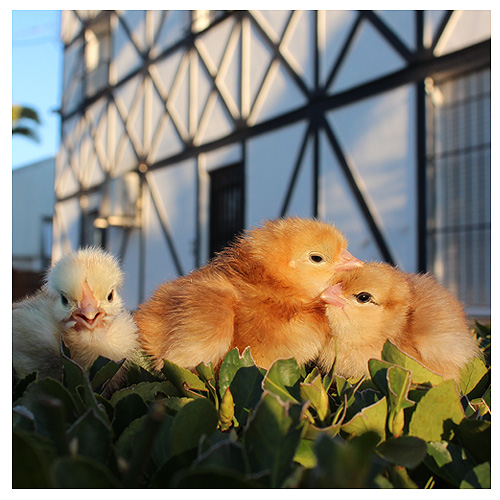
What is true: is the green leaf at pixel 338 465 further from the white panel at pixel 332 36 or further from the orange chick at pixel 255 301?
the white panel at pixel 332 36

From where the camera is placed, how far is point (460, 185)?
12.9 ft

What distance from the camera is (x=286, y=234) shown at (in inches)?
48.4

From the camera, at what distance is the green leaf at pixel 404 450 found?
56cm

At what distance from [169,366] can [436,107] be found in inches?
154

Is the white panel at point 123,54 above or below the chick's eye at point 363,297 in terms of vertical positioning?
above

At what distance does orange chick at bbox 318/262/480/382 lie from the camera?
105cm

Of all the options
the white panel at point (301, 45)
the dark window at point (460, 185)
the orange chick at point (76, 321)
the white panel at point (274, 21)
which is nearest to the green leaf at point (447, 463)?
the orange chick at point (76, 321)

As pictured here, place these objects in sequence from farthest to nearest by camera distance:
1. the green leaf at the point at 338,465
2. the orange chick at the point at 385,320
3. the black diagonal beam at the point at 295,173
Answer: the black diagonal beam at the point at 295,173 → the orange chick at the point at 385,320 → the green leaf at the point at 338,465

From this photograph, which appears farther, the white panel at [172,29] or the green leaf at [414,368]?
the white panel at [172,29]

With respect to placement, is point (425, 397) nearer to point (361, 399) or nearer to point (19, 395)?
point (361, 399)

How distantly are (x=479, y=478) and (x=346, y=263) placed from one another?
2.36 feet

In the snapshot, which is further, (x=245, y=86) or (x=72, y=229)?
(x=72, y=229)

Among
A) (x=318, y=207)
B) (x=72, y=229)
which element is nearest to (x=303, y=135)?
(x=318, y=207)

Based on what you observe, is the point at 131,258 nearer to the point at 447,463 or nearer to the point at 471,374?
the point at 471,374
